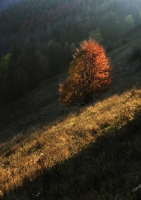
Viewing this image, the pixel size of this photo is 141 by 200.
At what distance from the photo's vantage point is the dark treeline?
73.8m

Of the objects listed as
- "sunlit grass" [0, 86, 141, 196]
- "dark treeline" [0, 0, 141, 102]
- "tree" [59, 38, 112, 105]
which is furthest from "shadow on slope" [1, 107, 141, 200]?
"dark treeline" [0, 0, 141, 102]

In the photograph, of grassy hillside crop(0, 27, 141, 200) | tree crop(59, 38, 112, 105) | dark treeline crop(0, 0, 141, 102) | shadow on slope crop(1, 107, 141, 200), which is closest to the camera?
shadow on slope crop(1, 107, 141, 200)

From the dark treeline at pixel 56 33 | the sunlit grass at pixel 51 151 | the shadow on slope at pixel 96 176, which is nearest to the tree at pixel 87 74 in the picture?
the sunlit grass at pixel 51 151

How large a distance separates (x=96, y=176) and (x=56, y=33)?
11760cm

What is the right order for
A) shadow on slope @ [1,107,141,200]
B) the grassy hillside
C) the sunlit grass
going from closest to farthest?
shadow on slope @ [1,107,141,200] < the grassy hillside < the sunlit grass

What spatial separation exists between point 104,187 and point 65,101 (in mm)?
22732

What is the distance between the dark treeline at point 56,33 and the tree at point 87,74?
132 feet

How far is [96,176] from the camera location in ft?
17.4

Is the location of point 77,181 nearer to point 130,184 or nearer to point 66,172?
point 66,172

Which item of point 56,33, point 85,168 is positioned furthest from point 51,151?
point 56,33

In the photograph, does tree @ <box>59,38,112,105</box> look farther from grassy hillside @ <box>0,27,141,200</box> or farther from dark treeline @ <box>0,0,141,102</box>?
dark treeline @ <box>0,0,141,102</box>

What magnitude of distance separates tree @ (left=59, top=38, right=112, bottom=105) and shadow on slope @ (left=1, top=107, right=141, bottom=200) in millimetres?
18886

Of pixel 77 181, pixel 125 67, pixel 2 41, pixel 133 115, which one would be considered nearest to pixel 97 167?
pixel 77 181

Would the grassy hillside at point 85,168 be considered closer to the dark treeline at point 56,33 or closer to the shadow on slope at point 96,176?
the shadow on slope at point 96,176
